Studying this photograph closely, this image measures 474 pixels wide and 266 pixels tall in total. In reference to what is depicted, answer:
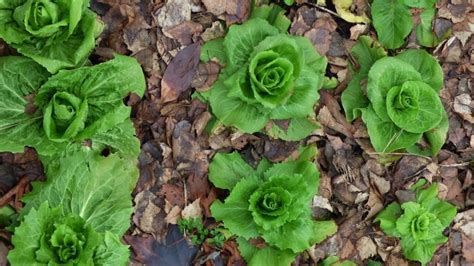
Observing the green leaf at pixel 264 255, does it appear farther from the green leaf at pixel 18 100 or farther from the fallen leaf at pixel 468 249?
the green leaf at pixel 18 100

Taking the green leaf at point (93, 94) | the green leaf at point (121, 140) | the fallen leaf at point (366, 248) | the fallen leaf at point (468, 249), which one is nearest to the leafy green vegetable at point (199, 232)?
the green leaf at point (121, 140)

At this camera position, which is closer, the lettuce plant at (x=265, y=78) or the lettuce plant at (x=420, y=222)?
the lettuce plant at (x=265, y=78)

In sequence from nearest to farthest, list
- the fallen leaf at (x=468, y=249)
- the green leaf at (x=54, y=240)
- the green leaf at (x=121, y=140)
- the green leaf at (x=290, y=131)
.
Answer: the green leaf at (x=54, y=240) < the green leaf at (x=121, y=140) < the green leaf at (x=290, y=131) < the fallen leaf at (x=468, y=249)

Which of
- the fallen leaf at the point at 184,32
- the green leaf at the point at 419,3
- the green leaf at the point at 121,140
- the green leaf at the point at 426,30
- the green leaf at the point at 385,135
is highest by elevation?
the green leaf at the point at 419,3

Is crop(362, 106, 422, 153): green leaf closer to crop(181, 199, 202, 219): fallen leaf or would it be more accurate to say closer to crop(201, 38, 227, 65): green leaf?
crop(201, 38, 227, 65): green leaf

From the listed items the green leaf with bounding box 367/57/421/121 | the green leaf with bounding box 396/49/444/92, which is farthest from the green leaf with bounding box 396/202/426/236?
the green leaf with bounding box 396/49/444/92

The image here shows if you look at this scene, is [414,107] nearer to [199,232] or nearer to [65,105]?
[199,232]

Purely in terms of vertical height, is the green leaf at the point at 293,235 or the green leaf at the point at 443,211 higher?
the green leaf at the point at 293,235
